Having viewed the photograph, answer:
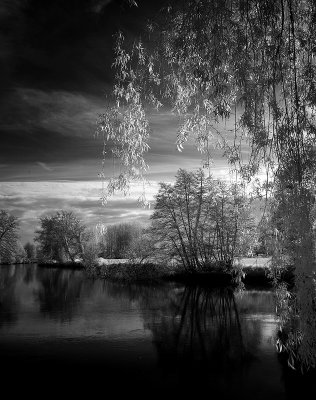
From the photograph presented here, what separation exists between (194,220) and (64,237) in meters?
29.1

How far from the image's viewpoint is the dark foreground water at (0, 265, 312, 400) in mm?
7508

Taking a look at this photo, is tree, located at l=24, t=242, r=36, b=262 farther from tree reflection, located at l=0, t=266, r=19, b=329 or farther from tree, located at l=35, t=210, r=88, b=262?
tree reflection, located at l=0, t=266, r=19, b=329

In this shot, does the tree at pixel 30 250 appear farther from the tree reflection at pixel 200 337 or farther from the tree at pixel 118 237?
the tree reflection at pixel 200 337

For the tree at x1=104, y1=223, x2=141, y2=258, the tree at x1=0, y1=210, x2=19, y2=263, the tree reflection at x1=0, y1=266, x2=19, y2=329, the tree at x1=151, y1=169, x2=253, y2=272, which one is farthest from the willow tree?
the tree at x1=104, y1=223, x2=141, y2=258

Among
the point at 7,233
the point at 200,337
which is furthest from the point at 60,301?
the point at 7,233

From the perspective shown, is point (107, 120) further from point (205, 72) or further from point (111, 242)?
point (111, 242)

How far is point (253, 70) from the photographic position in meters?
3.57

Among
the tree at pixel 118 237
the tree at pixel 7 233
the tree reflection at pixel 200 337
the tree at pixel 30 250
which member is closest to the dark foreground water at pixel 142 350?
the tree reflection at pixel 200 337

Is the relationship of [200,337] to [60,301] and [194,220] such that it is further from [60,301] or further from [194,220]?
[194,220]

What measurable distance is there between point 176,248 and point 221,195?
17.1 feet

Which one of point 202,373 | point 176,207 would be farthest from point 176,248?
point 202,373

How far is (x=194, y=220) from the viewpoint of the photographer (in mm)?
28266

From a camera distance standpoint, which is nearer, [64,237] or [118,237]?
[64,237]

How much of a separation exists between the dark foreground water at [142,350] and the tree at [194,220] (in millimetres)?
9371
